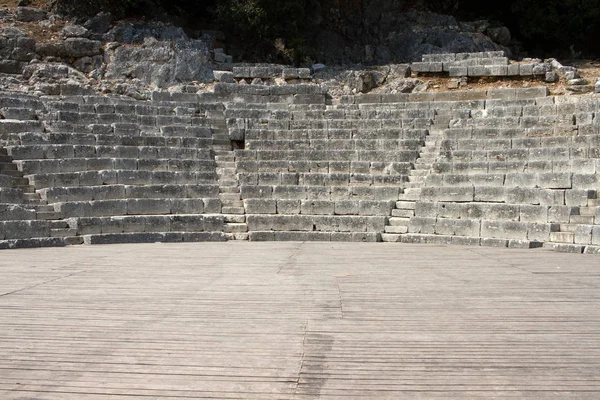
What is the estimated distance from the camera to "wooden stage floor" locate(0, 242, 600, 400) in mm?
3490

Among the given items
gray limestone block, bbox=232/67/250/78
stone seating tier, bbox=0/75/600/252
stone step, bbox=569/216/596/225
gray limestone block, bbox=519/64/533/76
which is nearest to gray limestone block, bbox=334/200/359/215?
stone seating tier, bbox=0/75/600/252

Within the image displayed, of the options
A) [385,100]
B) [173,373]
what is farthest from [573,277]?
[385,100]

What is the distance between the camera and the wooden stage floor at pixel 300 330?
3490mm

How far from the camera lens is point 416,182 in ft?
38.1

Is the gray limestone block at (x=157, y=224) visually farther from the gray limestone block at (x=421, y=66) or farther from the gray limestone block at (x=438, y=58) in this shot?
the gray limestone block at (x=438, y=58)

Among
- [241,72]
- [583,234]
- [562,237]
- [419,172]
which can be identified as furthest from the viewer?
[241,72]

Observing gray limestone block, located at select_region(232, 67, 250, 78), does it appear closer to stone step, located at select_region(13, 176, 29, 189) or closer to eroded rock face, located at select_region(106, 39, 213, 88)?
eroded rock face, located at select_region(106, 39, 213, 88)

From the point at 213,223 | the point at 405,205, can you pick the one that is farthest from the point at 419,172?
the point at 213,223

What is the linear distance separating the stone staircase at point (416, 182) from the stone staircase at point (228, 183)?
2.52 meters

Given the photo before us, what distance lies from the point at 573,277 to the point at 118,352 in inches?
191

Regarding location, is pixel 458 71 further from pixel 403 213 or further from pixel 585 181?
pixel 585 181

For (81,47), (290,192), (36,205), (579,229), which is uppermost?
(81,47)

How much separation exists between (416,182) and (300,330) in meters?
7.51

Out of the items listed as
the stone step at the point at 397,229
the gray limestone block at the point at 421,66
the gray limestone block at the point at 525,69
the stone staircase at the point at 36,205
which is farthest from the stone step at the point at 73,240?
the gray limestone block at the point at 525,69
